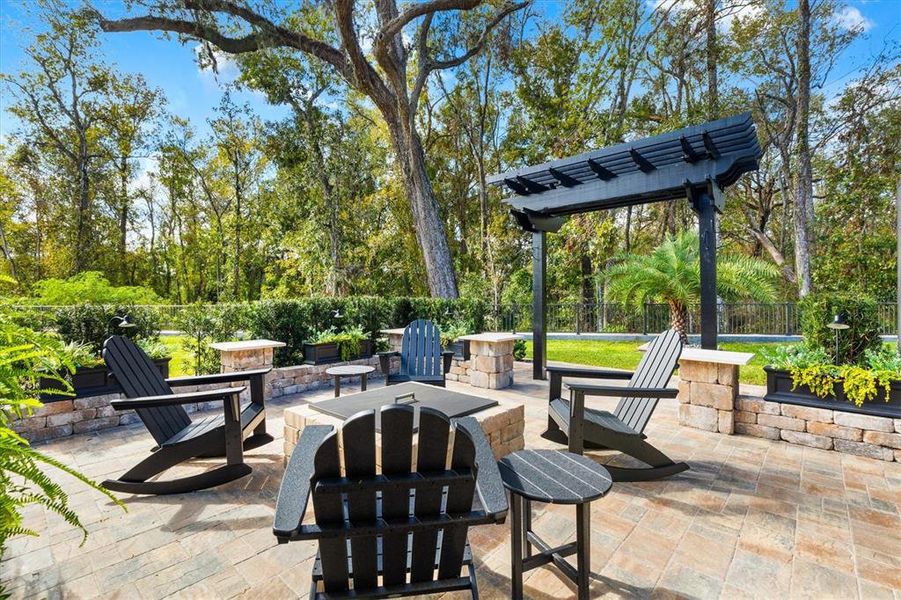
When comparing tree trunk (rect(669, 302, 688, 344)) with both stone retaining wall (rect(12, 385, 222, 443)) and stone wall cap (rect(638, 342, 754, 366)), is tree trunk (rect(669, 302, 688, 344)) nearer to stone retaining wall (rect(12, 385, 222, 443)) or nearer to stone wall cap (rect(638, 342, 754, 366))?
stone wall cap (rect(638, 342, 754, 366))

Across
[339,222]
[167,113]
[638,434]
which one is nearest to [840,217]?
[638,434]

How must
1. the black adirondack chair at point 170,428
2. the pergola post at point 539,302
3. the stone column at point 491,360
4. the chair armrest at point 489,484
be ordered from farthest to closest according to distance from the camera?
1. the pergola post at point 539,302
2. the stone column at point 491,360
3. the black adirondack chair at point 170,428
4. the chair armrest at point 489,484

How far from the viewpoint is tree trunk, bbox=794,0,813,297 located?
39.5ft

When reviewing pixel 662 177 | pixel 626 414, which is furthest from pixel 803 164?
pixel 626 414

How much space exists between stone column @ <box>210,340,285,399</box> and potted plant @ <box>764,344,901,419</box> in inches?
213

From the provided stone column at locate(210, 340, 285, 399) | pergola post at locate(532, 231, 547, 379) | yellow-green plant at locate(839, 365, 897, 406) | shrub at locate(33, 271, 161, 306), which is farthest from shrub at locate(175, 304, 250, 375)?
yellow-green plant at locate(839, 365, 897, 406)

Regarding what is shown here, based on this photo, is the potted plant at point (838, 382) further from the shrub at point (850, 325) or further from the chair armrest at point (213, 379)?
the chair armrest at point (213, 379)

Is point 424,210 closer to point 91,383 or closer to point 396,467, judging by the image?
point 91,383

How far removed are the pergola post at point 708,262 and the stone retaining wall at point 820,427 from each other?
A: 926mm

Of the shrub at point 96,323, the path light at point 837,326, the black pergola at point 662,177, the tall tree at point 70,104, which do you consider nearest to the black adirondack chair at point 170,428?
the shrub at point 96,323

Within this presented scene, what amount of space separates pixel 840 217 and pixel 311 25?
16.2 m

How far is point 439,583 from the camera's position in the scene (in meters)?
1.56

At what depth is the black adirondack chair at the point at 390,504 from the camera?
4.35 ft

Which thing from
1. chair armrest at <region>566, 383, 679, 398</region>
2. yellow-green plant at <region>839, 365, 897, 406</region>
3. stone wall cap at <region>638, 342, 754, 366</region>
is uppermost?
stone wall cap at <region>638, 342, 754, 366</region>
